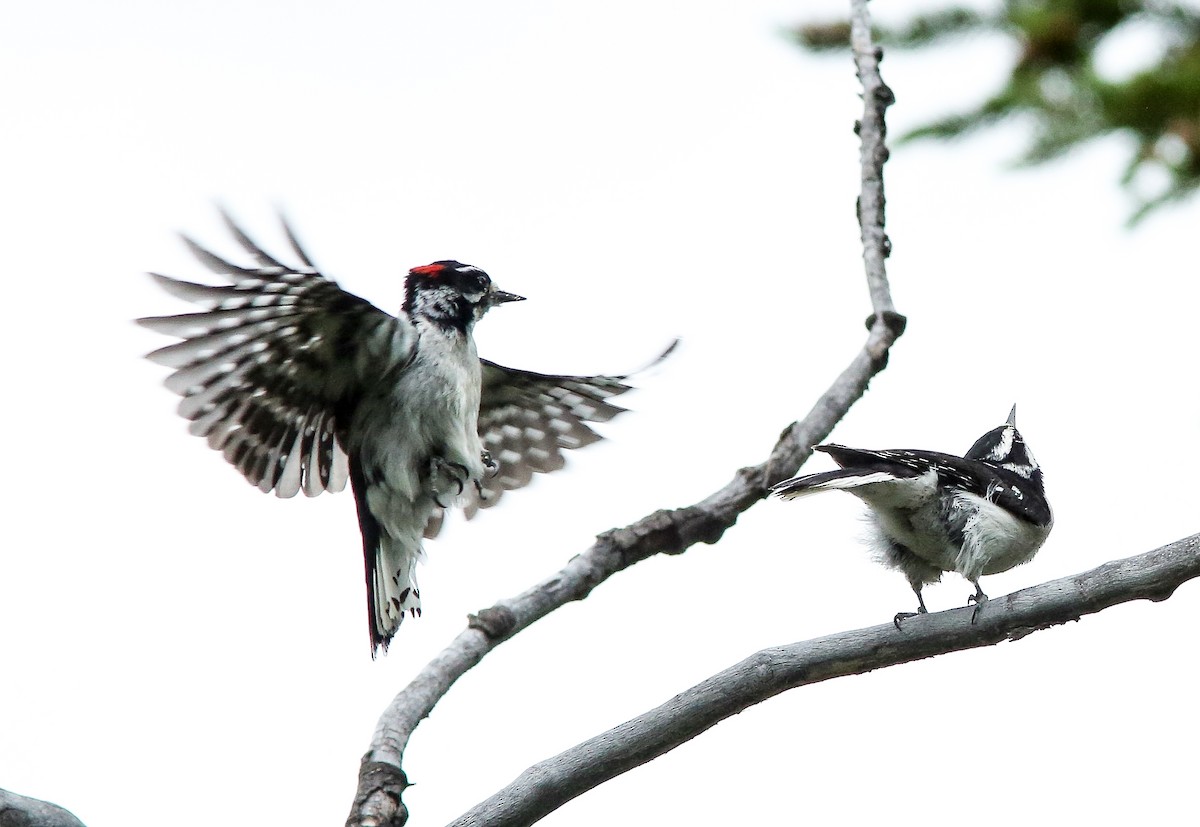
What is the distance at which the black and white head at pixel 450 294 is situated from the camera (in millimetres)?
4754

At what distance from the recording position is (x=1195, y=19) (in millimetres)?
2699

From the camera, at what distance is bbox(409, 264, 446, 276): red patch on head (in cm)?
484

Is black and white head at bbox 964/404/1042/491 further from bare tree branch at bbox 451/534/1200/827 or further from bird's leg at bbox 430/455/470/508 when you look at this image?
bare tree branch at bbox 451/534/1200/827

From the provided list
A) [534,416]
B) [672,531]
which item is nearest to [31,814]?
[672,531]

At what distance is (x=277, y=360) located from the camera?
4.49m

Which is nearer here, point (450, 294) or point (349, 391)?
point (349, 391)

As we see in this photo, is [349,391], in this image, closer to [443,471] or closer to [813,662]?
[443,471]

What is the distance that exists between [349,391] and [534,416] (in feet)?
3.62

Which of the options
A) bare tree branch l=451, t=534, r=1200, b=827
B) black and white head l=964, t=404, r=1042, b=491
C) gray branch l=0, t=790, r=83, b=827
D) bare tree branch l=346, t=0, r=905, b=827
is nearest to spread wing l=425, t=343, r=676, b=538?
black and white head l=964, t=404, r=1042, b=491

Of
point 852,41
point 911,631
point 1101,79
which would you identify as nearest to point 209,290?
point 852,41

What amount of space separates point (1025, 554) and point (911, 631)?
1.94 meters

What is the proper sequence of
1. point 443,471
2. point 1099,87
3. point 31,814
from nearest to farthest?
point 31,814 → point 1099,87 → point 443,471

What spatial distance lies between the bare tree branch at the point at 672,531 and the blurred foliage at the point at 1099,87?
14.7 inches

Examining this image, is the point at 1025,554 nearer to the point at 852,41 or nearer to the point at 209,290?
the point at 852,41
